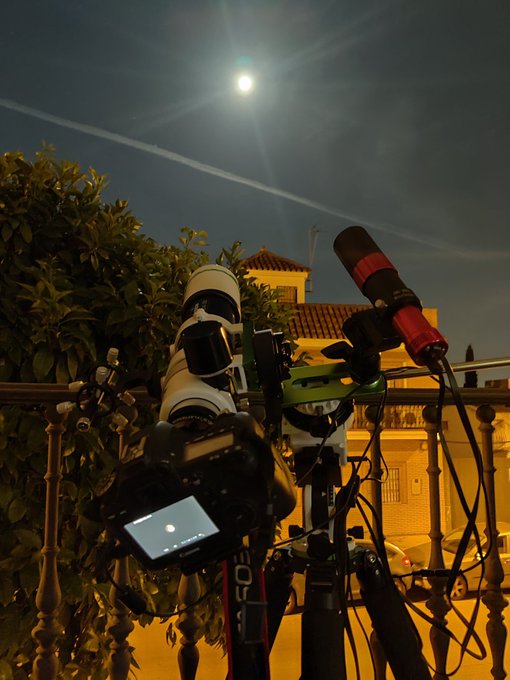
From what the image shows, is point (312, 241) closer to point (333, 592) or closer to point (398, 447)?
point (398, 447)

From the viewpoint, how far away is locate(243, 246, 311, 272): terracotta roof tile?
13820 mm

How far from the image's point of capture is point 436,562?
1645 millimetres

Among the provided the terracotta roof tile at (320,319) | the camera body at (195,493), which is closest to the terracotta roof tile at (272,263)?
the terracotta roof tile at (320,319)

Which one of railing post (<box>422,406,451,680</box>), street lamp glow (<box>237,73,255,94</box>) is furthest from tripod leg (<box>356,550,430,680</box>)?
street lamp glow (<box>237,73,255,94</box>)

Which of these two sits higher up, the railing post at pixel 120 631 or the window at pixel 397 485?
the window at pixel 397 485

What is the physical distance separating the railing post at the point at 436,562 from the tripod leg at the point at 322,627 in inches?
27.9

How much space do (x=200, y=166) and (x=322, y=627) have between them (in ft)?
204

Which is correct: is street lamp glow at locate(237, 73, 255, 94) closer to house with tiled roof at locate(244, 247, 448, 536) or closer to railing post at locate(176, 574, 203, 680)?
house with tiled roof at locate(244, 247, 448, 536)

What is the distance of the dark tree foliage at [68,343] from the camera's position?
176cm

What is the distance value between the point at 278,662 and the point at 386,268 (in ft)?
10.5

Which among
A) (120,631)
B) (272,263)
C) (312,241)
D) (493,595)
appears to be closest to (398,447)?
(312,241)

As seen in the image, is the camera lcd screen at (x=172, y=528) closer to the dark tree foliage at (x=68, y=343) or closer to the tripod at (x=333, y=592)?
the tripod at (x=333, y=592)

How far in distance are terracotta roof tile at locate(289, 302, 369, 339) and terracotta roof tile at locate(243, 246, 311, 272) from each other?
39.4 inches

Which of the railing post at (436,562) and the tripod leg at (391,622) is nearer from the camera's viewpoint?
the tripod leg at (391,622)
